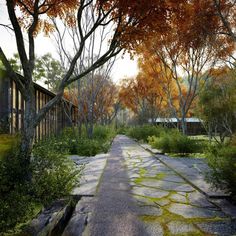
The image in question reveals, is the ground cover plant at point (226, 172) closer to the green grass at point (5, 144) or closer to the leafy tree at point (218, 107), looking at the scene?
the green grass at point (5, 144)

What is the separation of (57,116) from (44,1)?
14.9 meters

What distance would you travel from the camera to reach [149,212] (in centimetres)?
382

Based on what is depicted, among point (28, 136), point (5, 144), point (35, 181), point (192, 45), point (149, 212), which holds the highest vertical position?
point (192, 45)

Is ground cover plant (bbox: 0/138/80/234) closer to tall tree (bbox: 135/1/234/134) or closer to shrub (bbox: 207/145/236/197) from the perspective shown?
shrub (bbox: 207/145/236/197)

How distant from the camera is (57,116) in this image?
19219mm

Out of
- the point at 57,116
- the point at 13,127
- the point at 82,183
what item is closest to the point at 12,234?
the point at 82,183

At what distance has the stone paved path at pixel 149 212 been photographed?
3148mm

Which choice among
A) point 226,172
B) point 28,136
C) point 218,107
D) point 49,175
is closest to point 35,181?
point 49,175

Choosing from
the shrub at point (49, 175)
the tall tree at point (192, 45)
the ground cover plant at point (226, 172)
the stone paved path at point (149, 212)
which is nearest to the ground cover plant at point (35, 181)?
the shrub at point (49, 175)

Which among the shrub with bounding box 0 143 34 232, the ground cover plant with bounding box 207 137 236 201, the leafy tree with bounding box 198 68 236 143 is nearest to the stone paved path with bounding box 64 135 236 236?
the ground cover plant with bounding box 207 137 236 201

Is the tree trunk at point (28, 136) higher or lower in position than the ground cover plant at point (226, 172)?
higher

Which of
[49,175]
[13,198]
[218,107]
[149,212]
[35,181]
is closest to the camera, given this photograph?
[13,198]

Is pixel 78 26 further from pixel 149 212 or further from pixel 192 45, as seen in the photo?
pixel 192 45

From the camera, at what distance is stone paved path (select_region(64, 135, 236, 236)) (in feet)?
10.3
